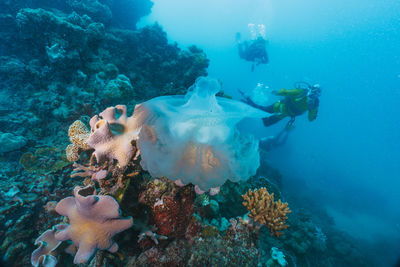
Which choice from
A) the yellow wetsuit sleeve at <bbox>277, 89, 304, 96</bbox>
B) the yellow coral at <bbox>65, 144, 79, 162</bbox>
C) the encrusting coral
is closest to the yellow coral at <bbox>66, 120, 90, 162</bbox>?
Result: the yellow coral at <bbox>65, 144, 79, 162</bbox>

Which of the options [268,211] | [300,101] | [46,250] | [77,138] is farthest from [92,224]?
[300,101]

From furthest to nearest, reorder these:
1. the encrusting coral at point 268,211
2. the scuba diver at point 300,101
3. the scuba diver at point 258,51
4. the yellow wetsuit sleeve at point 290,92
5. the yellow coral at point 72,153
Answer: the scuba diver at point 258,51
the scuba diver at point 300,101
the yellow wetsuit sleeve at point 290,92
the encrusting coral at point 268,211
the yellow coral at point 72,153

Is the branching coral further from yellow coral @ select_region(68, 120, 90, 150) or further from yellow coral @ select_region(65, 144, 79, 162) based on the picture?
yellow coral @ select_region(65, 144, 79, 162)

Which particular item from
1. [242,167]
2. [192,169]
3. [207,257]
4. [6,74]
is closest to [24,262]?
[207,257]

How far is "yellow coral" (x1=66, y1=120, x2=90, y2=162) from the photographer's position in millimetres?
2758

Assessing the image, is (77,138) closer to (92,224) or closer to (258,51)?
(92,224)

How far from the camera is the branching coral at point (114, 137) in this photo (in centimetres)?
237

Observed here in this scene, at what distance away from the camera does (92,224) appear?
6.40 ft

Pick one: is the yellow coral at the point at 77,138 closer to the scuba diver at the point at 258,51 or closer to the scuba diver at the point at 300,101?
the scuba diver at the point at 300,101

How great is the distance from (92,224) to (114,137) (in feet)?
3.55

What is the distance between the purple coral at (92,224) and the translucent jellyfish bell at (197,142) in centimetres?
58

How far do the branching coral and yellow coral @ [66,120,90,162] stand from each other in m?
0.35

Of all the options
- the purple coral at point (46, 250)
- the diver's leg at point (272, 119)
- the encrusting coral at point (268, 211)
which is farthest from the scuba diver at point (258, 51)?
the purple coral at point (46, 250)

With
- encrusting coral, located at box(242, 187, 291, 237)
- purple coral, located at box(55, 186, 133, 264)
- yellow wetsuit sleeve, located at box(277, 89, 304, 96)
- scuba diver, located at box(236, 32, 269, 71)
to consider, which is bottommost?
encrusting coral, located at box(242, 187, 291, 237)
